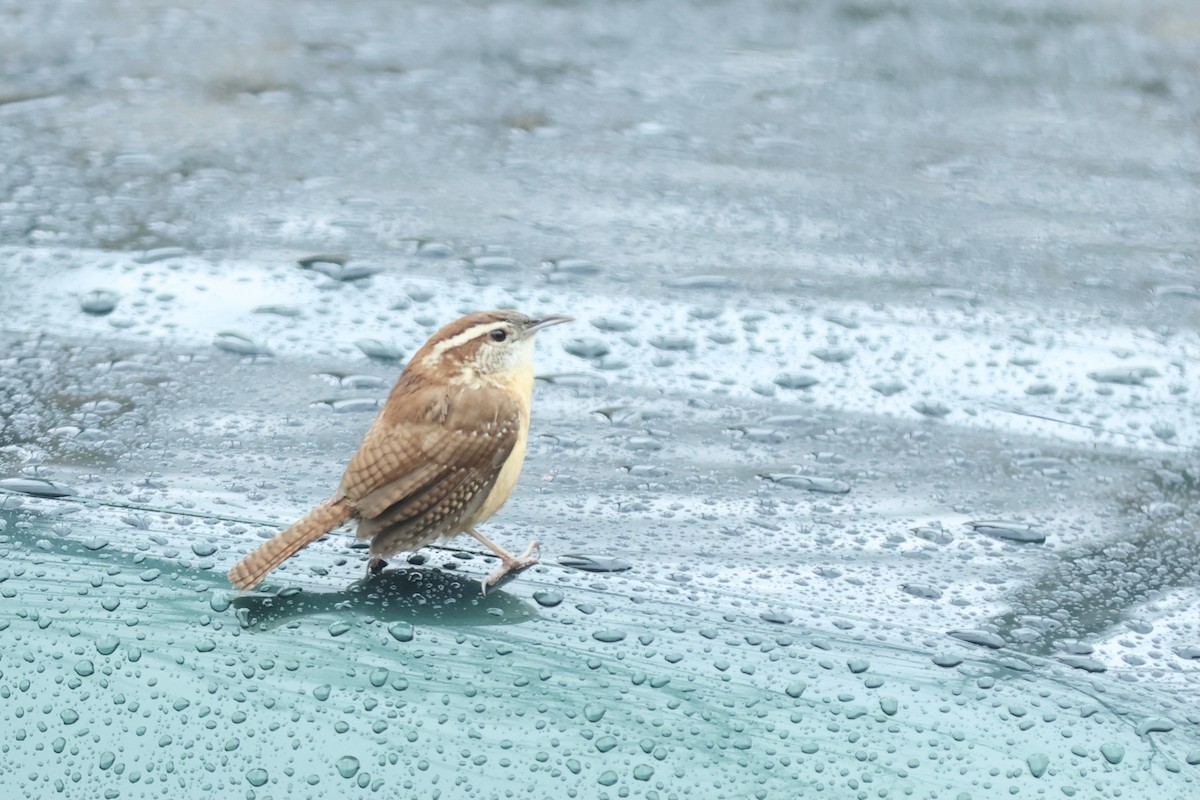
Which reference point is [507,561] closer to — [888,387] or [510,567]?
[510,567]

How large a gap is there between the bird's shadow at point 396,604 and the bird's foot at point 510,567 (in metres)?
0.01

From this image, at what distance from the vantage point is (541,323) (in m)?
3.38

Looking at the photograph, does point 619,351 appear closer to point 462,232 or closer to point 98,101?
point 462,232

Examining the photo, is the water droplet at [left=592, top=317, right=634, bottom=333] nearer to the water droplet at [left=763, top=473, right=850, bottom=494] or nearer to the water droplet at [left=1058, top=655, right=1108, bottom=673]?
the water droplet at [left=763, top=473, right=850, bottom=494]

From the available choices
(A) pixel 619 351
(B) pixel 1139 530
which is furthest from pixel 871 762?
(A) pixel 619 351

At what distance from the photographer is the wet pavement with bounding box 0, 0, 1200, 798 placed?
226 cm

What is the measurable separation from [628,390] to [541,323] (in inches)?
11.4

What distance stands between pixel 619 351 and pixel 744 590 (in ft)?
3.62

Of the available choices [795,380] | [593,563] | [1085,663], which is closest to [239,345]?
[593,563]

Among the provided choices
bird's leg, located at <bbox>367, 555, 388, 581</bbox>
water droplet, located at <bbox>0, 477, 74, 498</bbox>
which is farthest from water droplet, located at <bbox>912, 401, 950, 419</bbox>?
water droplet, located at <bbox>0, 477, 74, 498</bbox>

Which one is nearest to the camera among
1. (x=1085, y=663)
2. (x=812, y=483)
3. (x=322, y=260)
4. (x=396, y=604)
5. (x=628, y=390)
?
(x=1085, y=663)

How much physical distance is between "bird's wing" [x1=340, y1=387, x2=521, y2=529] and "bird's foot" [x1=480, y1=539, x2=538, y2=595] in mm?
236

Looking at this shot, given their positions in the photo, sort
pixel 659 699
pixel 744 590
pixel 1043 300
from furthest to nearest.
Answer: pixel 1043 300 → pixel 744 590 → pixel 659 699

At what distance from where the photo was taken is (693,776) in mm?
2172
